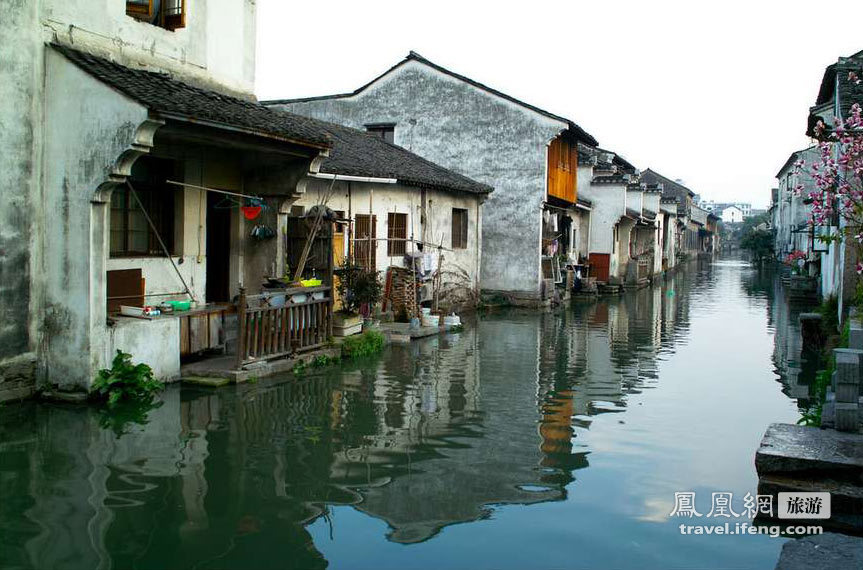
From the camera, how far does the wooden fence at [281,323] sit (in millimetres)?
10898

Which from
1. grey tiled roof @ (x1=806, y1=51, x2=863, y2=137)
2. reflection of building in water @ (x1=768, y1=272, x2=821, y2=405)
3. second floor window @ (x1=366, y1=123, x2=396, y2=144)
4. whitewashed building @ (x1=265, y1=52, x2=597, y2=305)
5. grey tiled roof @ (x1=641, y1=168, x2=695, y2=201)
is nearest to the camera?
grey tiled roof @ (x1=806, y1=51, x2=863, y2=137)

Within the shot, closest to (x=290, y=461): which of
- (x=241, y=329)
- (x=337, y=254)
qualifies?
(x=241, y=329)

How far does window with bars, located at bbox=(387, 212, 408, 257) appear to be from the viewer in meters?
18.5

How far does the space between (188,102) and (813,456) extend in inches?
308

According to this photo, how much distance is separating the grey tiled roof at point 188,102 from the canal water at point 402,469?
11.2 ft

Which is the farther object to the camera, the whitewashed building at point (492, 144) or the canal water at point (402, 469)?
the whitewashed building at point (492, 144)

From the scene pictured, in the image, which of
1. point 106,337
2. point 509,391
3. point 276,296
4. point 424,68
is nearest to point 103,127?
point 106,337

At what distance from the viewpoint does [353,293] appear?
561 inches

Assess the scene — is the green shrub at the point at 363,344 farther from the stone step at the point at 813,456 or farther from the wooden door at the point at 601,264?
the wooden door at the point at 601,264

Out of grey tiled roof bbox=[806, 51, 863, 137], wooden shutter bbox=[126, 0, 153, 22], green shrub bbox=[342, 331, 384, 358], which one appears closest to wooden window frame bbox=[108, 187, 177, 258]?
wooden shutter bbox=[126, 0, 153, 22]

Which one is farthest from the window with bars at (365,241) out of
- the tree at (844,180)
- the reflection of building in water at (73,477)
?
the tree at (844,180)

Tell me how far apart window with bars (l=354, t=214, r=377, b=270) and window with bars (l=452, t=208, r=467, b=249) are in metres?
4.60

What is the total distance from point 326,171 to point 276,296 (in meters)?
4.13

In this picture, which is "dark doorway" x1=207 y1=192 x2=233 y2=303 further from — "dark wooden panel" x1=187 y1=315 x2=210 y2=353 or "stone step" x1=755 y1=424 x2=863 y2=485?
"stone step" x1=755 y1=424 x2=863 y2=485
